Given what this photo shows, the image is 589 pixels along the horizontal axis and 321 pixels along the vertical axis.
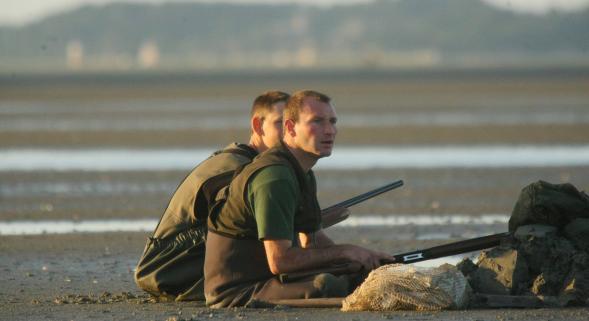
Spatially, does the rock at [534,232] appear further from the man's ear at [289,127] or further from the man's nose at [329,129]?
the man's ear at [289,127]

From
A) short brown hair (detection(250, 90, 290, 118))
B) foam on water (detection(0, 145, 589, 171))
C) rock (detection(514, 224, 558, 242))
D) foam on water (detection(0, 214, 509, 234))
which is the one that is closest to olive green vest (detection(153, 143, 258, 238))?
short brown hair (detection(250, 90, 290, 118))

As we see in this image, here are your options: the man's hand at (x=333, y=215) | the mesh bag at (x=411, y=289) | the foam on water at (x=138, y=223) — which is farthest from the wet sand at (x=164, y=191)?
the man's hand at (x=333, y=215)

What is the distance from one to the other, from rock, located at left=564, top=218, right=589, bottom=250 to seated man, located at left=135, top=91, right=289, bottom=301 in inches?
72.1

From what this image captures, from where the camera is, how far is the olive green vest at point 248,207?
8.23m

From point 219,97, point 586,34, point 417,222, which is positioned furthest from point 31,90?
point 586,34

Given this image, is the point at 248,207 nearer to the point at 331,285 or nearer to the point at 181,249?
the point at 331,285

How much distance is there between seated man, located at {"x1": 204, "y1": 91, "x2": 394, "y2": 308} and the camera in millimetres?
8094

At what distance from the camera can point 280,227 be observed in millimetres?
8070

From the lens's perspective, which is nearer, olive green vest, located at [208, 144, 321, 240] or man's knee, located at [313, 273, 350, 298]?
olive green vest, located at [208, 144, 321, 240]

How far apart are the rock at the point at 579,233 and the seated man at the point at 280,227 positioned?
1.15m

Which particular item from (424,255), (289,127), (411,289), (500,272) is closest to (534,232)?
(500,272)

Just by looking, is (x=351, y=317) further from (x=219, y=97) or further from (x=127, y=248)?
(x=219, y=97)

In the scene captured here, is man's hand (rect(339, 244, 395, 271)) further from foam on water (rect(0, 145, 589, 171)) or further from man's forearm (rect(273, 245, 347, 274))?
foam on water (rect(0, 145, 589, 171))

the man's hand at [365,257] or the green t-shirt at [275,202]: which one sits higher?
the green t-shirt at [275,202]
